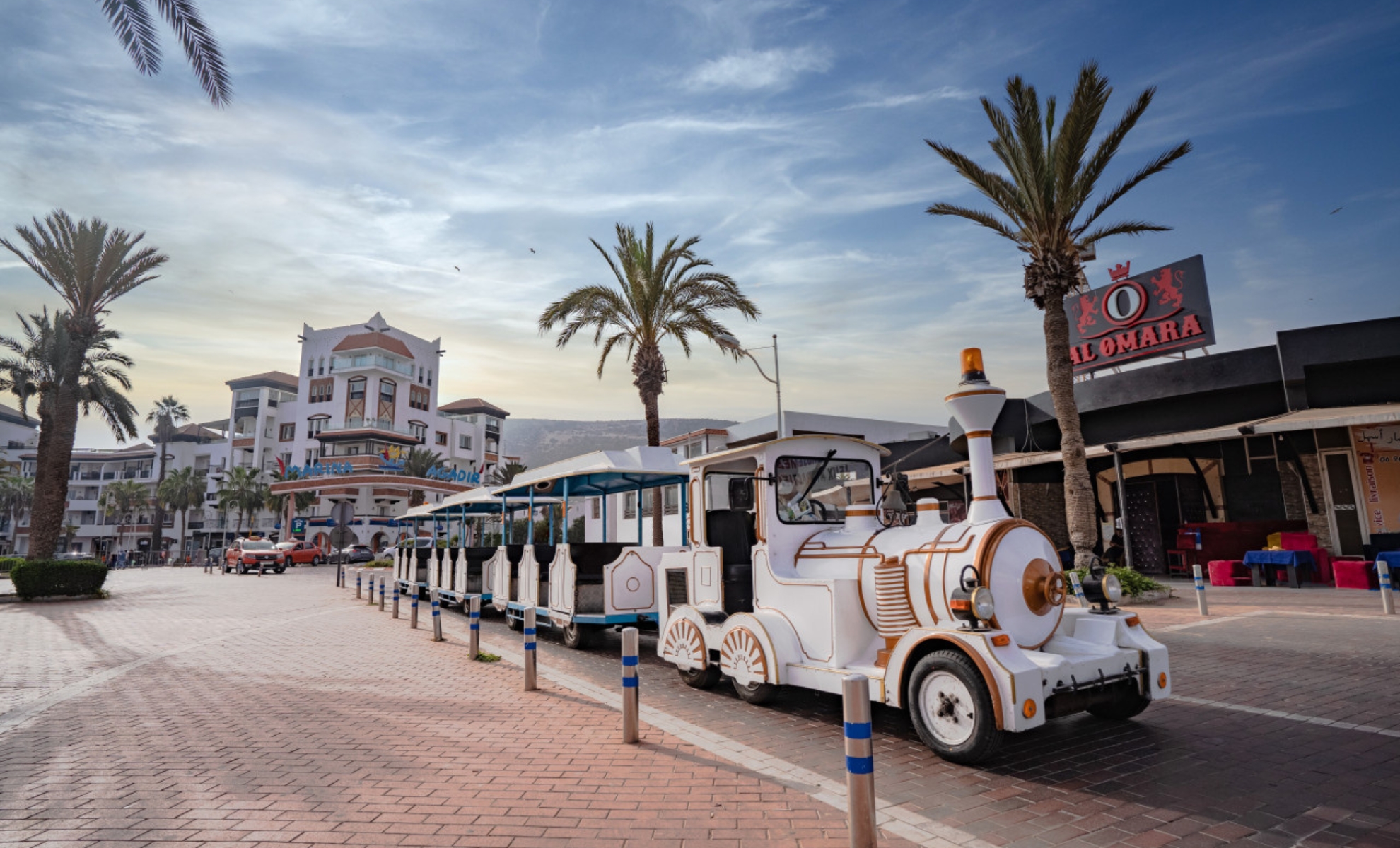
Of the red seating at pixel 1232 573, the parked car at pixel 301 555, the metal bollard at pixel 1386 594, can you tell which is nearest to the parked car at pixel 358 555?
the parked car at pixel 301 555

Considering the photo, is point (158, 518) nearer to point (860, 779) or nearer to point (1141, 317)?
point (1141, 317)

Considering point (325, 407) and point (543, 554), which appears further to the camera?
point (325, 407)

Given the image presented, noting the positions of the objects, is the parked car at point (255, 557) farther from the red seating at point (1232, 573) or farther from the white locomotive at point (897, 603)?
the red seating at point (1232, 573)

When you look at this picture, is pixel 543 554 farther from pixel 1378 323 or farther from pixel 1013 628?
pixel 1378 323

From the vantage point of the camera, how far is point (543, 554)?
12375mm

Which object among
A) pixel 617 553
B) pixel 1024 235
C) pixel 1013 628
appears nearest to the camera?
pixel 1013 628

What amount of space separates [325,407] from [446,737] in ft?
216

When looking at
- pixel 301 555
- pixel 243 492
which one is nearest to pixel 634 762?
pixel 301 555

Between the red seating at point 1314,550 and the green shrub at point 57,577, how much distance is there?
30.0 m

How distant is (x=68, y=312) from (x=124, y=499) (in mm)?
67285

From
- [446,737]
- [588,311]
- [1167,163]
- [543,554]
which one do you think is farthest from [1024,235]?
[446,737]

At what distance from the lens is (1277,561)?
15164 millimetres

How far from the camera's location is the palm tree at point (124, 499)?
73.2 meters

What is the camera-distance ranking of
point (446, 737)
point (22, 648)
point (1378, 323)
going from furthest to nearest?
point (1378, 323), point (22, 648), point (446, 737)
